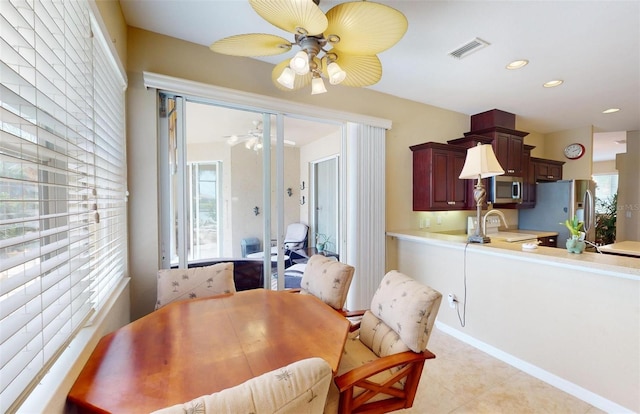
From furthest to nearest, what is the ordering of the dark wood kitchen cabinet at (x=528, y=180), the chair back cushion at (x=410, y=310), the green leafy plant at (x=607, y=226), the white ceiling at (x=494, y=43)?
1. the green leafy plant at (x=607, y=226)
2. the dark wood kitchen cabinet at (x=528, y=180)
3. the white ceiling at (x=494, y=43)
4. the chair back cushion at (x=410, y=310)

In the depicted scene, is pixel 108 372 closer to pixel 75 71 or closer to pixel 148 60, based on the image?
pixel 75 71

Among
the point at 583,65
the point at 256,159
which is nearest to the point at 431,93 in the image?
the point at 583,65

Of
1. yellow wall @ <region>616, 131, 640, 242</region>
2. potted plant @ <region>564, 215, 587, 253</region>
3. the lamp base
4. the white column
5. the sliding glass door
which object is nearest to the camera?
potted plant @ <region>564, 215, 587, 253</region>

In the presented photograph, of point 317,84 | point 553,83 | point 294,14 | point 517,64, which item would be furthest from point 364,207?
point 553,83

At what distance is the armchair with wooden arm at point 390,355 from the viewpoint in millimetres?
1213

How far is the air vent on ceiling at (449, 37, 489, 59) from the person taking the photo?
2.21m

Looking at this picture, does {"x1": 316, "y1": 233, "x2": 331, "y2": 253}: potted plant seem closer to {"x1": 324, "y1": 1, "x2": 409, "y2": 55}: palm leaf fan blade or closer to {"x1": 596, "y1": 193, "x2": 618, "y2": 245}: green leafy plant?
{"x1": 324, "y1": 1, "x2": 409, "y2": 55}: palm leaf fan blade

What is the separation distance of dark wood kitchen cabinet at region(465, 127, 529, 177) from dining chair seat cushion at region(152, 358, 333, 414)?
4.05 metres

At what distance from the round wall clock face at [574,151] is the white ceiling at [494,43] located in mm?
1148

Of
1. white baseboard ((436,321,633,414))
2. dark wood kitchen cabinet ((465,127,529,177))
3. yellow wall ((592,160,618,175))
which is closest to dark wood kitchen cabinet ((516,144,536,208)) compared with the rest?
dark wood kitchen cabinet ((465,127,529,177))

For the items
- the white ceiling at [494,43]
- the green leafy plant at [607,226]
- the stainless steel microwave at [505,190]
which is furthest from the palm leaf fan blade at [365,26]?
the green leafy plant at [607,226]

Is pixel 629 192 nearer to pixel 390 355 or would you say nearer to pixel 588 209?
pixel 588 209

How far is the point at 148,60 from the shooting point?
2.14m

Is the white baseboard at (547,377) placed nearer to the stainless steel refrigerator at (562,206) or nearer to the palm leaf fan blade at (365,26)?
the palm leaf fan blade at (365,26)
